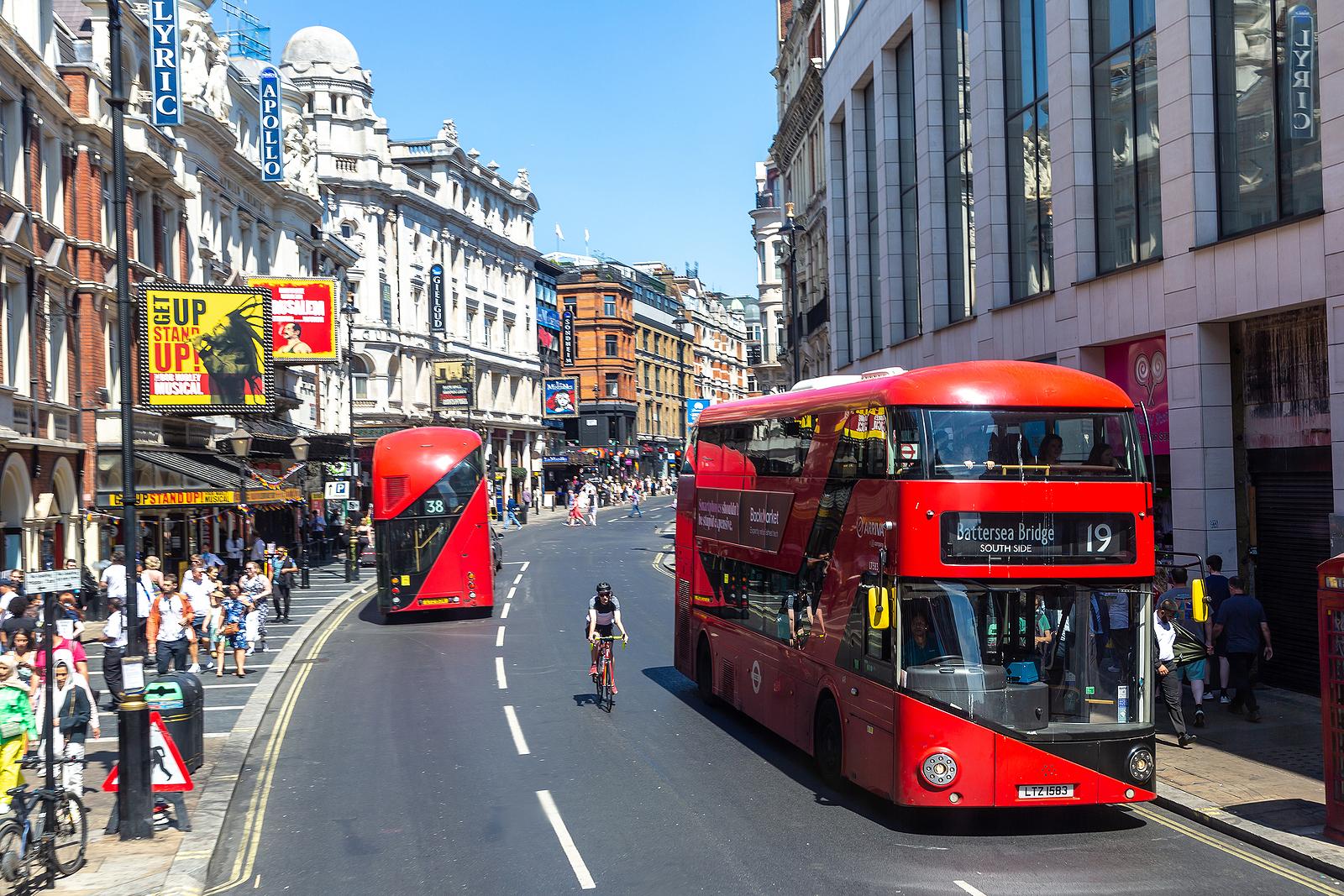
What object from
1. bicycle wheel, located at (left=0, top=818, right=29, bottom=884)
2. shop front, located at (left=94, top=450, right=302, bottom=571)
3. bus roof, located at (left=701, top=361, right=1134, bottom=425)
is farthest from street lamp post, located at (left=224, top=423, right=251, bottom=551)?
bus roof, located at (left=701, top=361, right=1134, bottom=425)

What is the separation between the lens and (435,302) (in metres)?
74.2

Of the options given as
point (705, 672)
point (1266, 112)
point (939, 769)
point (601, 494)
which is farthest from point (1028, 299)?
point (601, 494)

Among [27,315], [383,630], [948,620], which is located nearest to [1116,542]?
[948,620]

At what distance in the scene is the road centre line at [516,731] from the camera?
1580cm

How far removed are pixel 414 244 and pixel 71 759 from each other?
6285cm

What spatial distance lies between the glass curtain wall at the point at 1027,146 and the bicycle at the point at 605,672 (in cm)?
1204

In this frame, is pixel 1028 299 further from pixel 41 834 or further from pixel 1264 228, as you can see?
pixel 41 834

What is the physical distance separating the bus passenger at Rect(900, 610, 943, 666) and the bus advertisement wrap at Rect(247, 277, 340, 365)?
32.7 m

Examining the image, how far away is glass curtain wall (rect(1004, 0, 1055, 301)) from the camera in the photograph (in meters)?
24.5

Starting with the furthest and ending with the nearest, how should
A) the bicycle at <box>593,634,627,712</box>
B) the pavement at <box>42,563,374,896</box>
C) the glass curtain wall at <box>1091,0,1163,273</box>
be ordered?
the glass curtain wall at <box>1091,0,1163,273</box> → the bicycle at <box>593,634,627,712</box> → the pavement at <box>42,563,374,896</box>

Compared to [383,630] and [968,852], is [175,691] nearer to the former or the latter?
[968,852]

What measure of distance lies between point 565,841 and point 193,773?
17.9 feet

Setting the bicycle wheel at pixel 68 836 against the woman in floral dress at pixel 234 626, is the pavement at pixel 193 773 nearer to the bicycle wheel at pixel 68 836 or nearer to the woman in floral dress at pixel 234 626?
the bicycle wheel at pixel 68 836

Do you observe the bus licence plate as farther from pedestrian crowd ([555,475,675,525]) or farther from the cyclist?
→ pedestrian crowd ([555,475,675,525])
